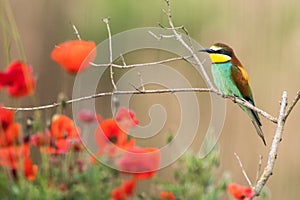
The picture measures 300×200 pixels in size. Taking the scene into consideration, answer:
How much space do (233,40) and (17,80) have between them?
171cm

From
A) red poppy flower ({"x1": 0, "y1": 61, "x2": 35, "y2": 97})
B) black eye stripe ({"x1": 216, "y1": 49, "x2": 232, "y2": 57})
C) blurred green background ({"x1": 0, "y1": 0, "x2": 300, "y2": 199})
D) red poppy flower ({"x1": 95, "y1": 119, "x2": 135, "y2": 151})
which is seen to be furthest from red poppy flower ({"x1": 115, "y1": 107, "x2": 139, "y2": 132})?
blurred green background ({"x1": 0, "y1": 0, "x2": 300, "y2": 199})

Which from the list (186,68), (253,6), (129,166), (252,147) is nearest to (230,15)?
(253,6)

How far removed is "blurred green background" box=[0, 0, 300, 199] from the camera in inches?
97.4

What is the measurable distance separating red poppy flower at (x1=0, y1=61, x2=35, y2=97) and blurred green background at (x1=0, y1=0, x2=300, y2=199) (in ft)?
4.51

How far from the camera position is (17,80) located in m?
0.92

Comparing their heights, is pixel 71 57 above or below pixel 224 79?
above

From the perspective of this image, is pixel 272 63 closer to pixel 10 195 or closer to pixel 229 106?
pixel 229 106

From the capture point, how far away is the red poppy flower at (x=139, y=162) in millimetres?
947

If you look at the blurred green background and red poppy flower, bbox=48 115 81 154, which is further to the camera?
the blurred green background

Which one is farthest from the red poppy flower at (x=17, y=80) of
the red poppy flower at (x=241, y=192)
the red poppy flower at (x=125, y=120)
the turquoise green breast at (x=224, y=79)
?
the turquoise green breast at (x=224, y=79)

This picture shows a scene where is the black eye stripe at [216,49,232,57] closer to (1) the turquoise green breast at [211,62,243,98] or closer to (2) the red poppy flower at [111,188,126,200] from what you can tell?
(1) the turquoise green breast at [211,62,243,98]

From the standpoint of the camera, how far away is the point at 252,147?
2.49 metres

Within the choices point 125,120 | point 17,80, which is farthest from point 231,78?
point 17,80

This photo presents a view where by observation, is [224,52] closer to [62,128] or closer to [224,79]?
[224,79]
